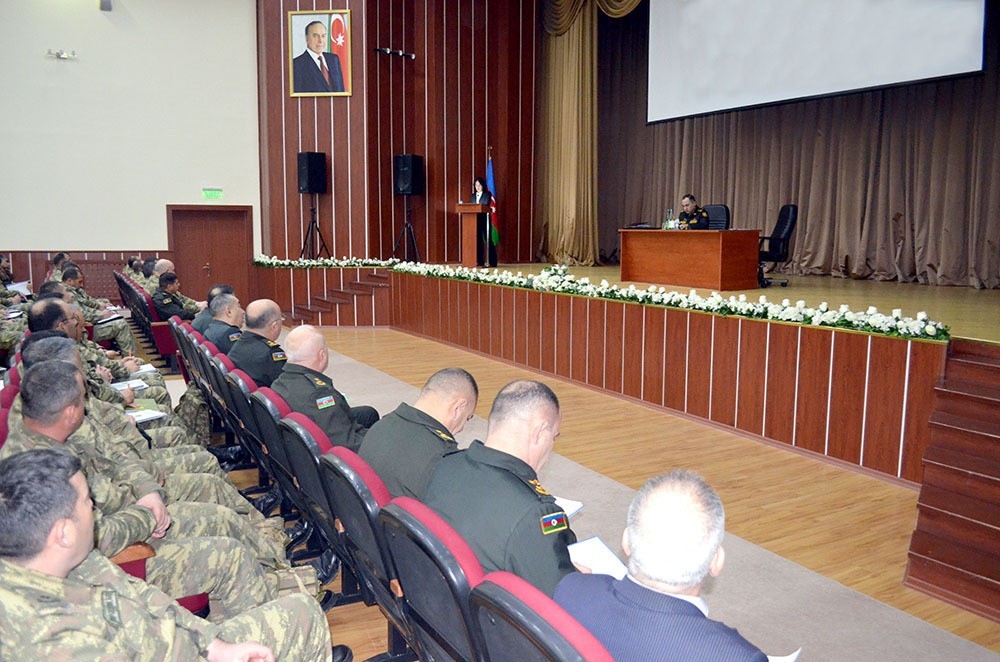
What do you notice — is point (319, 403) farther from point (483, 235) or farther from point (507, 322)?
point (483, 235)

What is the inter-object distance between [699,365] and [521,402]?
4300 millimetres

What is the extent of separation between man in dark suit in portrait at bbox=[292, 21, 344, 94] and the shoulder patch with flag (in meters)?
12.2

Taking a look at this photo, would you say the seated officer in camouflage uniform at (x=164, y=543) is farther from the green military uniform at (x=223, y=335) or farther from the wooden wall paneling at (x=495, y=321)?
the wooden wall paneling at (x=495, y=321)

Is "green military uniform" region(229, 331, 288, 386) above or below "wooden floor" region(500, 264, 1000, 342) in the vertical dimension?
below

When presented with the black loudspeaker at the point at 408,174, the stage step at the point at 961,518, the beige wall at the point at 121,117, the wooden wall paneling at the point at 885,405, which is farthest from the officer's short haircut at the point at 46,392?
the beige wall at the point at 121,117

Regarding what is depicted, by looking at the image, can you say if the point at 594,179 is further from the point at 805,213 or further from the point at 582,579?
the point at 582,579

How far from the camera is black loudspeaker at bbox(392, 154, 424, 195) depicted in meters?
13.0

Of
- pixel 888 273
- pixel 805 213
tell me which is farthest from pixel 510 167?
pixel 888 273

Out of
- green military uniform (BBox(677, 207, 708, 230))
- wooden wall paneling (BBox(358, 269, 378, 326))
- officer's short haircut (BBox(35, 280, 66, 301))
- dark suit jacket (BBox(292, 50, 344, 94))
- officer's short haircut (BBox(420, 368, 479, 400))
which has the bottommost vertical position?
wooden wall paneling (BBox(358, 269, 378, 326))

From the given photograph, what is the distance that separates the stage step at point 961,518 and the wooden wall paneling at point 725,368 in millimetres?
2043

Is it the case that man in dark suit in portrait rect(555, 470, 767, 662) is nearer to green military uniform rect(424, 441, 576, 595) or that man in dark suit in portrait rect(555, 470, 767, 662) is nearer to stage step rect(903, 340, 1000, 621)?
green military uniform rect(424, 441, 576, 595)

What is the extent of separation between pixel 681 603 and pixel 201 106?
1379cm

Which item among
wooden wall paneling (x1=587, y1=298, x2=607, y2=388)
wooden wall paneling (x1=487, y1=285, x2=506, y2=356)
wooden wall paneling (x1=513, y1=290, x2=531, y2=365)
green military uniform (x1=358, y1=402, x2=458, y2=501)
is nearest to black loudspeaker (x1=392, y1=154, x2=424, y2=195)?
wooden wall paneling (x1=487, y1=285, x2=506, y2=356)

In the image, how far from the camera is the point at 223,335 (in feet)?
17.8
